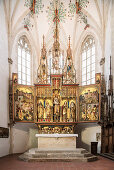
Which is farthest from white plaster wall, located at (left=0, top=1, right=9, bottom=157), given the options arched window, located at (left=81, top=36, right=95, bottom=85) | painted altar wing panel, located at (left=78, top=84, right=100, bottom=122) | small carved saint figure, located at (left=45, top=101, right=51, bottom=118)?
arched window, located at (left=81, top=36, right=95, bottom=85)

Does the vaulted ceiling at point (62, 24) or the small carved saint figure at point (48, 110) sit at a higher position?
the vaulted ceiling at point (62, 24)

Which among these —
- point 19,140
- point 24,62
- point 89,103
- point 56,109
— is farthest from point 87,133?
point 24,62

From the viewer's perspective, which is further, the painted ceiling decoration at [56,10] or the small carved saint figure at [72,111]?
the painted ceiling decoration at [56,10]

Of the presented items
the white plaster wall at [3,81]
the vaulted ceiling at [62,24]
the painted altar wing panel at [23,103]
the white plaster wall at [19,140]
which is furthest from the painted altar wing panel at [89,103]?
the white plaster wall at [3,81]

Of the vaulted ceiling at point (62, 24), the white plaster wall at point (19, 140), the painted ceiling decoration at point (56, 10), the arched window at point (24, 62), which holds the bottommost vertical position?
the white plaster wall at point (19, 140)

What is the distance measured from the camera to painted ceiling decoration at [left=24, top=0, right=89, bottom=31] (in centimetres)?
2120

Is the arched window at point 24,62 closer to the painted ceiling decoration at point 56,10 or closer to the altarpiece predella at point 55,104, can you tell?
the painted ceiling decoration at point 56,10

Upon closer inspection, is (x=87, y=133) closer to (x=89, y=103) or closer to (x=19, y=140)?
(x=89, y=103)

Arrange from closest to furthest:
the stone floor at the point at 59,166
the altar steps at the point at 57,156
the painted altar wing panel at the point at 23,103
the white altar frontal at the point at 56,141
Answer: the stone floor at the point at 59,166
the altar steps at the point at 57,156
the white altar frontal at the point at 56,141
the painted altar wing panel at the point at 23,103

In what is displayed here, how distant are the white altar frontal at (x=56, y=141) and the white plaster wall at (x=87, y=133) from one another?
10.7 ft

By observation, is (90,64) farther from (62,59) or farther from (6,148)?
(6,148)

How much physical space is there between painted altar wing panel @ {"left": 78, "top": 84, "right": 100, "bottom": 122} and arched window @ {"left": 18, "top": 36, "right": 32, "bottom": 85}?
5958 mm

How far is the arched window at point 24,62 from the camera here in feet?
71.5

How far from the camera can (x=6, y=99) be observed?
1792 centimetres
